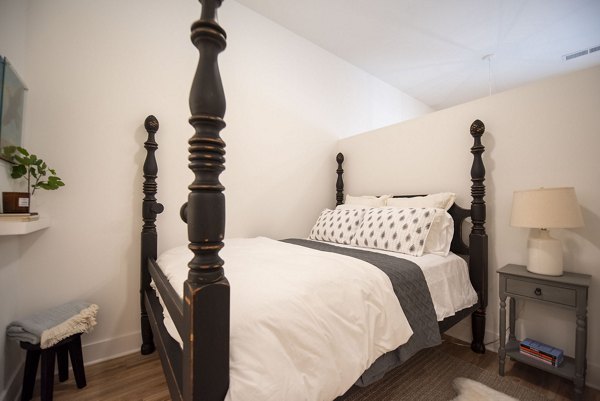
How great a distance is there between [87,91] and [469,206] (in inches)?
113

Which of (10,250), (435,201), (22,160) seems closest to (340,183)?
(435,201)

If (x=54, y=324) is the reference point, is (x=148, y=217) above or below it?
above

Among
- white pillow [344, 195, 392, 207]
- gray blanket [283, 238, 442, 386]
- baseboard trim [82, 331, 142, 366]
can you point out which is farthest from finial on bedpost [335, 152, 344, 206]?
baseboard trim [82, 331, 142, 366]

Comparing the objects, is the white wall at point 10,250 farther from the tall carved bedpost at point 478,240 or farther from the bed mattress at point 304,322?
the tall carved bedpost at point 478,240

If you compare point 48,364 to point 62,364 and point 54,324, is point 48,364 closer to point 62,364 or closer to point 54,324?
point 54,324

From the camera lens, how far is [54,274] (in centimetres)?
158

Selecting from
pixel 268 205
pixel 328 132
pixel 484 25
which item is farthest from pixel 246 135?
pixel 484 25

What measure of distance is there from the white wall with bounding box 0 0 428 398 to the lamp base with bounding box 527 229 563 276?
6.40 ft

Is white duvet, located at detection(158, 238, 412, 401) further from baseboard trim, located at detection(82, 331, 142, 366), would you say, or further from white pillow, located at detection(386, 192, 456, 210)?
Result: white pillow, located at detection(386, 192, 456, 210)

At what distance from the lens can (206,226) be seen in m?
0.64

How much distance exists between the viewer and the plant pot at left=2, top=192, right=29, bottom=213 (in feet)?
3.99

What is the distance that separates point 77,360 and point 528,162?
303 centimetres

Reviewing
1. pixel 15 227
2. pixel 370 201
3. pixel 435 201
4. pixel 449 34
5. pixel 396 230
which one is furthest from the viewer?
pixel 449 34

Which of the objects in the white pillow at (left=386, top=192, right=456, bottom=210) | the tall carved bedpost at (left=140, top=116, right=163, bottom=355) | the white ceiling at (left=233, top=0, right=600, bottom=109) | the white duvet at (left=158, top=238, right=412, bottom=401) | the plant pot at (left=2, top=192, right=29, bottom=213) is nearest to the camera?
the white duvet at (left=158, top=238, right=412, bottom=401)
